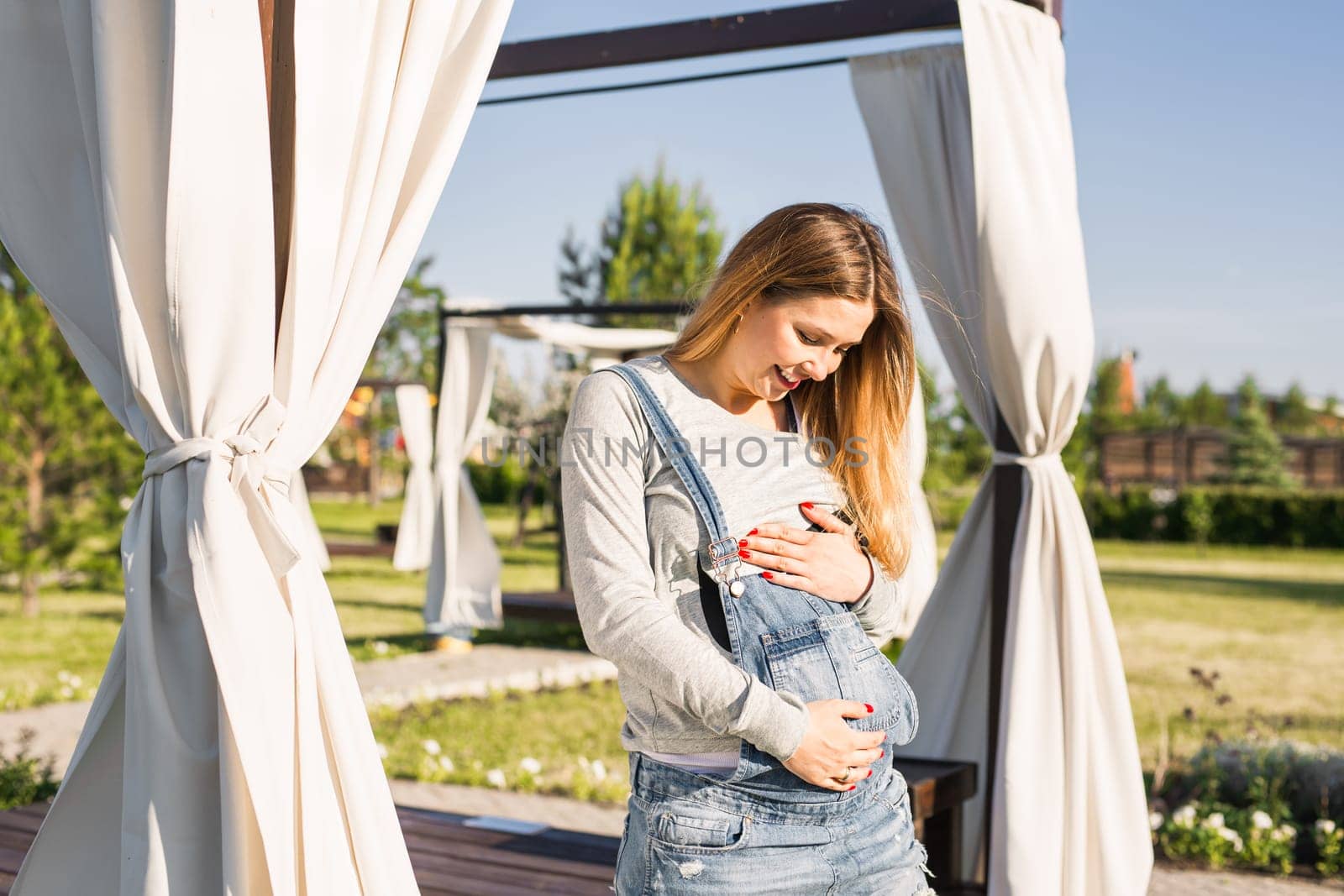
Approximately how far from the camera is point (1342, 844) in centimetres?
437

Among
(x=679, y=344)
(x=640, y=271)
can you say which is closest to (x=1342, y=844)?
(x=679, y=344)

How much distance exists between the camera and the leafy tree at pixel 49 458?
33.6 ft

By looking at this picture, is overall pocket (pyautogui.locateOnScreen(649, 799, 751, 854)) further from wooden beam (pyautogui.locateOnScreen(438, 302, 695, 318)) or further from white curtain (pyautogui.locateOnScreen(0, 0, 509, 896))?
wooden beam (pyautogui.locateOnScreen(438, 302, 695, 318))

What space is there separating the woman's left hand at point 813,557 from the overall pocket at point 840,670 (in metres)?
0.04

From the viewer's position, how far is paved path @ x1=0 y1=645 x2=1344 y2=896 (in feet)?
13.9

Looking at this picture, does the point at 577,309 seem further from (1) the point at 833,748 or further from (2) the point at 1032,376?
(1) the point at 833,748

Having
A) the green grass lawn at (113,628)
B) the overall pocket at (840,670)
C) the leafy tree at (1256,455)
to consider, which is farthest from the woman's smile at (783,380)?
the leafy tree at (1256,455)

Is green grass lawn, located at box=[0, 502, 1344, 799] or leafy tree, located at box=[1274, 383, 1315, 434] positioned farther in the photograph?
leafy tree, located at box=[1274, 383, 1315, 434]

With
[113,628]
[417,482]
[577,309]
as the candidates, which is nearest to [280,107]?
[577,309]

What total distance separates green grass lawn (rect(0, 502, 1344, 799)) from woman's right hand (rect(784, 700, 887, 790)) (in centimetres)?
205

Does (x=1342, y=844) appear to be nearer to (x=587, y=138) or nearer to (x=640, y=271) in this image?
(x=640, y=271)

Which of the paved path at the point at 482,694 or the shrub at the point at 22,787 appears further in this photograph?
the paved path at the point at 482,694

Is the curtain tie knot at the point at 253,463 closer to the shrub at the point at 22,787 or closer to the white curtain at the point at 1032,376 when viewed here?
the white curtain at the point at 1032,376

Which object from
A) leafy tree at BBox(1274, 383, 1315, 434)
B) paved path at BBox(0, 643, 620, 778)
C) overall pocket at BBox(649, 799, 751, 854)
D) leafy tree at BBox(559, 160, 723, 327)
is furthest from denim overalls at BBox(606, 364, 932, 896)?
leafy tree at BBox(1274, 383, 1315, 434)
